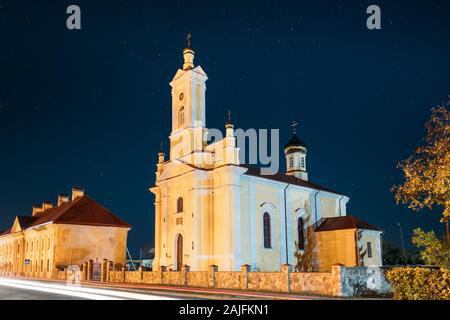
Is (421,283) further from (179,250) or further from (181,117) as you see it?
(181,117)

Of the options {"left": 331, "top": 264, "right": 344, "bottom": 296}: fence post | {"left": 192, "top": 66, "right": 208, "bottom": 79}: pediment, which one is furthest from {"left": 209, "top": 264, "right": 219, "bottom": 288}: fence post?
{"left": 192, "top": 66, "right": 208, "bottom": 79}: pediment

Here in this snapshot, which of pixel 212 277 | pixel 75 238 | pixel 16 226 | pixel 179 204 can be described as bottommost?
pixel 212 277

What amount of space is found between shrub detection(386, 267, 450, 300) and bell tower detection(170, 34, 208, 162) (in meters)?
22.1

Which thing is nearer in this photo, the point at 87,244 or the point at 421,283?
the point at 421,283

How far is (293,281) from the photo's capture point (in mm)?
22047

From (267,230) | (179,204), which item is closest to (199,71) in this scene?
(179,204)

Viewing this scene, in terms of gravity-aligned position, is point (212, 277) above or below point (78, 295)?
above

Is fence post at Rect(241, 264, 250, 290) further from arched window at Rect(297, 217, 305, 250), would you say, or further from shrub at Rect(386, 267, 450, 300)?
arched window at Rect(297, 217, 305, 250)

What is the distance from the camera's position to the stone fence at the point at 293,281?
66.5ft

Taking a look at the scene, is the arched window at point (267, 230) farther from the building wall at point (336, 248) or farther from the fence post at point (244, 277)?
the fence post at point (244, 277)

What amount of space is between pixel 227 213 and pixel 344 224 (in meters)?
11.3

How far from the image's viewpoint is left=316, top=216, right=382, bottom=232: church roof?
3781cm

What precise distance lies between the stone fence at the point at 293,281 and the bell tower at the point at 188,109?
10840 mm
